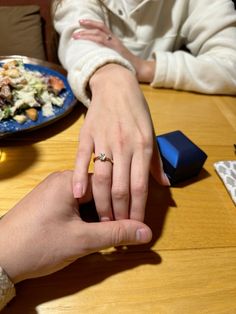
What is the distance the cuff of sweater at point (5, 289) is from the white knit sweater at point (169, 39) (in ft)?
1.35

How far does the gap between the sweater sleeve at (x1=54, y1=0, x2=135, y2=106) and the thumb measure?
33 centimetres

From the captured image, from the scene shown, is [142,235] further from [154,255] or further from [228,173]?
[228,173]

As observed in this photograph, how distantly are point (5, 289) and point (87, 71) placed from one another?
1.49ft

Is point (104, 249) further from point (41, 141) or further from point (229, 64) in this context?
point (229, 64)

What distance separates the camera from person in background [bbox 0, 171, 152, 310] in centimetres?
39

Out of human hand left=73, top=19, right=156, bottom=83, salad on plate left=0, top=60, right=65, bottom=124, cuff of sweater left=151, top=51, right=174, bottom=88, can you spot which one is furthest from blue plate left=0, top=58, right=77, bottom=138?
cuff of sweater left=151, top=51, right=174, bottom=88

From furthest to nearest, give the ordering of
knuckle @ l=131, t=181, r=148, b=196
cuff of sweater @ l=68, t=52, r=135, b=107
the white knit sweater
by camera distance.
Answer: the white knit sweater → cuff of sweater @ l=68, t=52, r=135, b=107 → knuckle @ l=131, t=181, r=148, b=196

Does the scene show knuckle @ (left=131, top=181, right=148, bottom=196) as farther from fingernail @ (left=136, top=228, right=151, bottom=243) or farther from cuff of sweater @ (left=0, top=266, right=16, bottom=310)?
cuff of sweater @ (left=0, top=266, right=16, bottom=310)

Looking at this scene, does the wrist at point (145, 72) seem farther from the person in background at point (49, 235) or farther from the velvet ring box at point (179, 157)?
the person in background at point (49, 235)

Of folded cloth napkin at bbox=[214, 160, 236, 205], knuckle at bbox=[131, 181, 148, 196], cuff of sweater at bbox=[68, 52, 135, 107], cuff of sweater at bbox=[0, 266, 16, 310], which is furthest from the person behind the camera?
cuff of sweater at bbox=[68, 52, 135, 107]

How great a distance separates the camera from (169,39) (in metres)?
1.06

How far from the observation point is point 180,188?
1.86 feet

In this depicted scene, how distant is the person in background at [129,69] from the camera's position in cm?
48

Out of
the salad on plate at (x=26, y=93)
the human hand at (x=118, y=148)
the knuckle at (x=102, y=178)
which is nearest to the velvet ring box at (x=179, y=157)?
the human hand at (x=118, y=148)
